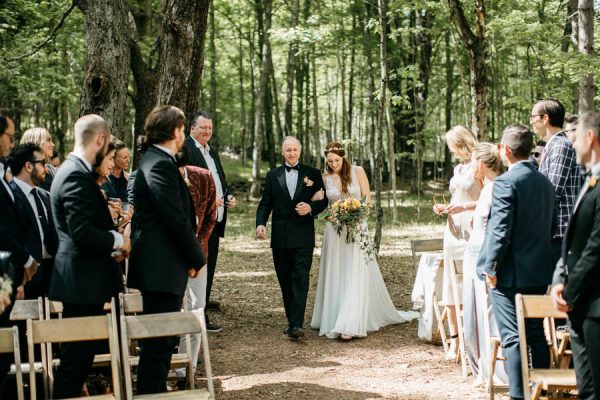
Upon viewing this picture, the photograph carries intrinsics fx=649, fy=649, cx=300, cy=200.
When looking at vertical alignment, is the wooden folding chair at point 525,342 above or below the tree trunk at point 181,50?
below

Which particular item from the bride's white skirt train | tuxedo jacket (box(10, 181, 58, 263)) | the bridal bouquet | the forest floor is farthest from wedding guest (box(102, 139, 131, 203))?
the bride's white skirt train

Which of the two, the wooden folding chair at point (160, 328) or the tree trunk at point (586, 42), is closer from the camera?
the wooden folding chair at point (160, 328)

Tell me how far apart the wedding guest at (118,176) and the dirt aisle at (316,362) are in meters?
2.13

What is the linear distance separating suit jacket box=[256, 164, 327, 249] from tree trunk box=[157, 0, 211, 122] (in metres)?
1.67

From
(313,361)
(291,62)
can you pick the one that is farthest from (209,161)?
(291,62)

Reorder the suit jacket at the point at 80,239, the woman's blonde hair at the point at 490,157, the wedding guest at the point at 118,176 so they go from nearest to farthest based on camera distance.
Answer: the suit jacket at the point at 80,239 < the woman's blonde hair at the point at 490,157 < the wedding guest at the point at 118,176

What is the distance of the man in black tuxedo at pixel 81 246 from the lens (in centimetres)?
448

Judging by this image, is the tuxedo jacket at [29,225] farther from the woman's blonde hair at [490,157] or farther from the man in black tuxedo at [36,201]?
the woman's blonde hair at [490,157]

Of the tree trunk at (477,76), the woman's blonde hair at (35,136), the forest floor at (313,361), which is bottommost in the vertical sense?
the forest floor at (313,361)

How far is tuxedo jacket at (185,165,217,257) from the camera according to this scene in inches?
252

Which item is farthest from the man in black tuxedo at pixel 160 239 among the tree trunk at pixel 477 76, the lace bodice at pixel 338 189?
the tree trunk at pixel 477 76

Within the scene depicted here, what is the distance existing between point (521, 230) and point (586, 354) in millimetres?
1342

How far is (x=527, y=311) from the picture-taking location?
4664mm

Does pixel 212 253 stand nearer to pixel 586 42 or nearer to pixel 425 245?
pixel 425 245
